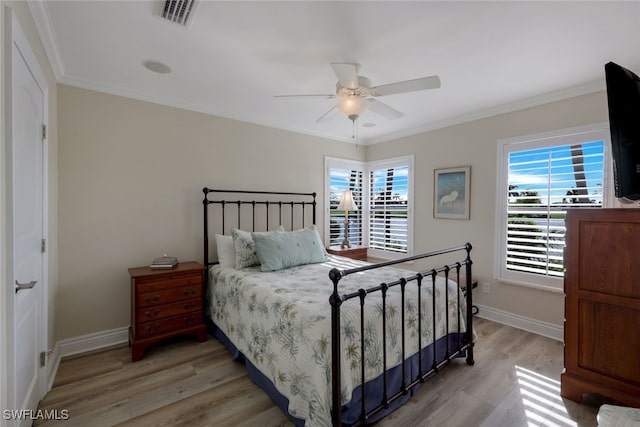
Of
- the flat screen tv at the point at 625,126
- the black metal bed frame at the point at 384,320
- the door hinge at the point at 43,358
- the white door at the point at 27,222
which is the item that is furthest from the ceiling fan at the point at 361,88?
the door hinge at the point at 43,358

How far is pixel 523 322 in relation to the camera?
3.10 meters

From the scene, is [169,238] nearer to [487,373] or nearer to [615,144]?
[487,373]

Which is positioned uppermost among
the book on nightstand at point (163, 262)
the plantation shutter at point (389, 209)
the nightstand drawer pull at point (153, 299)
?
the plantation shutter at point (389, 209)

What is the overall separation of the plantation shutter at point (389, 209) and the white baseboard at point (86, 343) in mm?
3519

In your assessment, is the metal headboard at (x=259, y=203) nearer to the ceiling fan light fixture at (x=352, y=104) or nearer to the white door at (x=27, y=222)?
the white door at (x=27, y=222)

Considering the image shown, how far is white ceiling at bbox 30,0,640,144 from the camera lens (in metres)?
1.70

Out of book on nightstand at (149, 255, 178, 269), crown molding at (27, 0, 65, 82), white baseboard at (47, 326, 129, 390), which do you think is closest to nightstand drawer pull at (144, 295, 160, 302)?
book on nightstand at (149, 255, 178, 269)

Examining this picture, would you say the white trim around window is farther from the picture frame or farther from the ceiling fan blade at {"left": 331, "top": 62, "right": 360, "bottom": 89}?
the ceiling fan blade at {"left": 331, "top": 62, "right": 360, "bottom": 89}

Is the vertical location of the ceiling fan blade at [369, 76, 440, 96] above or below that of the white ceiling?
below

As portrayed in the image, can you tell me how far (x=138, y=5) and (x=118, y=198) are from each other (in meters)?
1.77

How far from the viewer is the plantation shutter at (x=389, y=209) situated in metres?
4.32

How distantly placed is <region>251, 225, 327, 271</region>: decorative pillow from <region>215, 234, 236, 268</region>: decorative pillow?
12.9 inches

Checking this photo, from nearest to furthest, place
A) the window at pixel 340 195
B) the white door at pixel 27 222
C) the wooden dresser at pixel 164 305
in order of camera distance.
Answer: the white door at pixel 27 222 < the wooden dresser at pixel 164 305 < the window at pixel 340 195

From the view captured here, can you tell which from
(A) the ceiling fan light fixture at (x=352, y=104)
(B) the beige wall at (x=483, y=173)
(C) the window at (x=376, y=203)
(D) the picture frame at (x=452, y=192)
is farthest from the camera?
(C) the window at (x=376, y=203)
